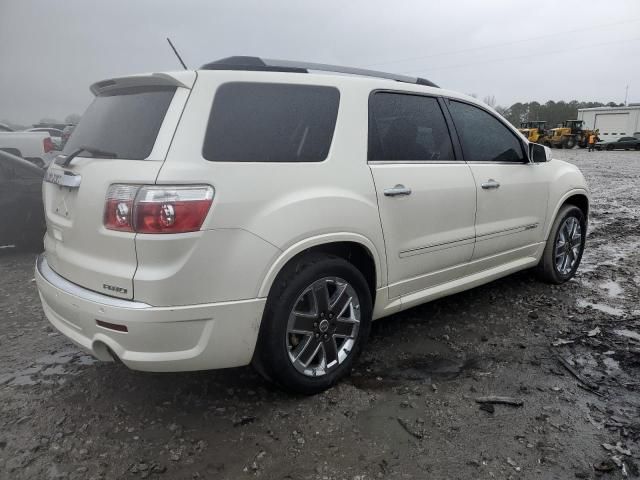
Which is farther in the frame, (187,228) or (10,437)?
(10,437)

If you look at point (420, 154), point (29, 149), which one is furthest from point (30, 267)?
point (29, 149)

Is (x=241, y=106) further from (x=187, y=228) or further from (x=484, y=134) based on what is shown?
(x=484, y=134)

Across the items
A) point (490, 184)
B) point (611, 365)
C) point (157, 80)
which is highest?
point (157, 80)

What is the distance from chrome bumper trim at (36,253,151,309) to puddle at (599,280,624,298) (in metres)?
4.21

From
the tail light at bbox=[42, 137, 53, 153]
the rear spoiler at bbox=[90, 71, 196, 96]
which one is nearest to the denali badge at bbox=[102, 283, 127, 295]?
the rear spoiler at bbox=[90, 71, 196, 96]

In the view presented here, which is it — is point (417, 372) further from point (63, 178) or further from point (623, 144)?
point (623, 144)

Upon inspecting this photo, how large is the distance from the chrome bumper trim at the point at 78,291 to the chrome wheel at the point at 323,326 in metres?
0.82

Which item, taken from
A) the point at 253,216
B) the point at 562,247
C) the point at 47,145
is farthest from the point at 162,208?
the point at 47,145

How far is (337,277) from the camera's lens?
2826mm

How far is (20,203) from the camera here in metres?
5.82

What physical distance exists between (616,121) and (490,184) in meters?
51.5

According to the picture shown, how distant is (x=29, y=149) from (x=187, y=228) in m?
11.3

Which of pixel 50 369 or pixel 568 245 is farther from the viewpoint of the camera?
pixel 568 245

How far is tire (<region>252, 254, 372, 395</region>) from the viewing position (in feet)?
8.47
